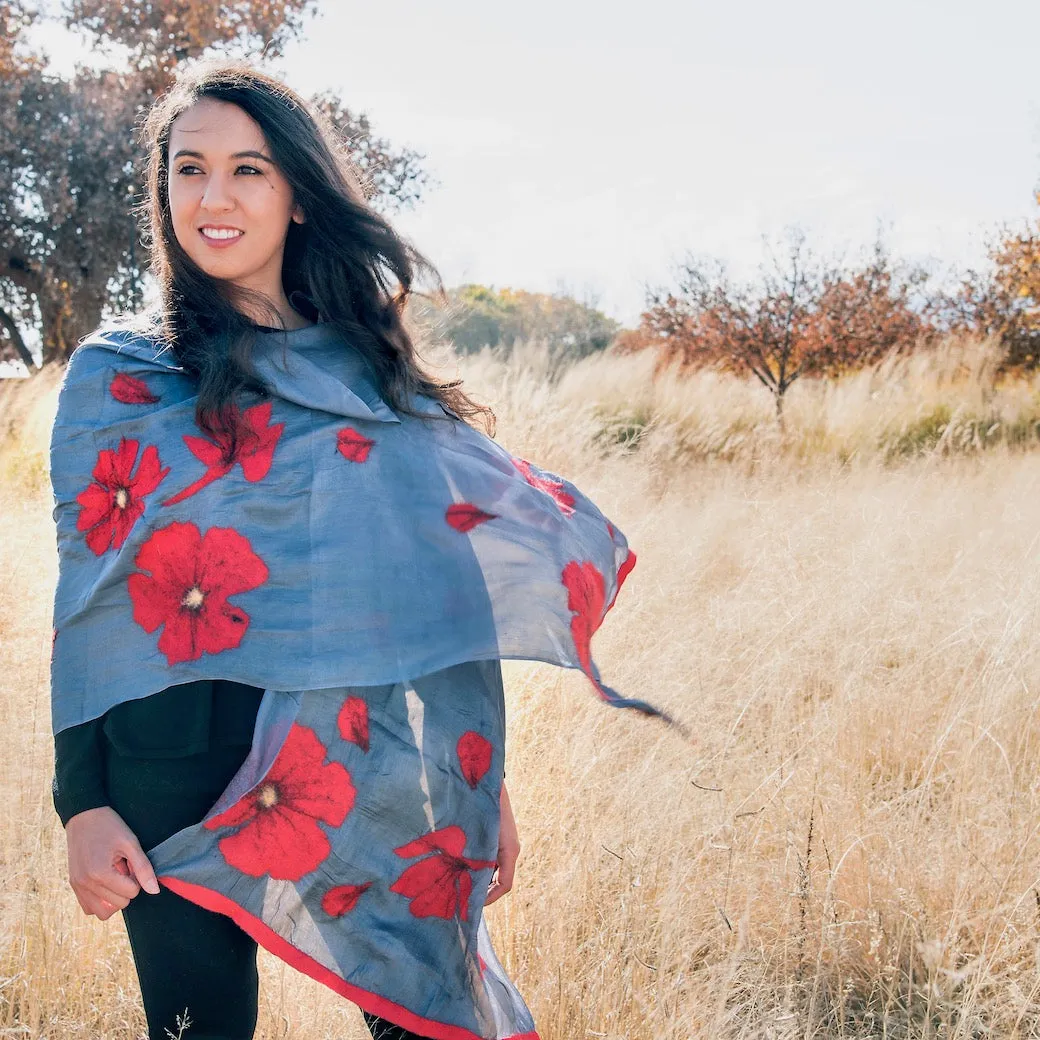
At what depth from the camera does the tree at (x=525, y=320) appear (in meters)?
15.6

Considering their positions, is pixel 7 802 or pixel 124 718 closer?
pixel 124 718

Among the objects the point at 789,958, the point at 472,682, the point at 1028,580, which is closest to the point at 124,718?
the point at 472,682

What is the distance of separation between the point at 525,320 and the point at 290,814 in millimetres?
17227

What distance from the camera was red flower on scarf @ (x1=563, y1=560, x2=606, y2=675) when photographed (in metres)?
1.72

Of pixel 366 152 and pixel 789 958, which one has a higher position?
pixel 366 152

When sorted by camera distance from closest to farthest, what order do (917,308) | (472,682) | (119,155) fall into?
(472,682), (917,308), (119,155)

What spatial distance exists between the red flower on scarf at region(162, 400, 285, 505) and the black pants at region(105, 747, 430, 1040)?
358mm

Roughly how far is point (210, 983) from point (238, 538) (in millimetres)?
589

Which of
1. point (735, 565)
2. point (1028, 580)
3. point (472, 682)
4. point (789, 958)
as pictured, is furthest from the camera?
point (735, 565)

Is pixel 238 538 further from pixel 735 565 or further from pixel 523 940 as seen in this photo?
pixel 735 565

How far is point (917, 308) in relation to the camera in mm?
10156

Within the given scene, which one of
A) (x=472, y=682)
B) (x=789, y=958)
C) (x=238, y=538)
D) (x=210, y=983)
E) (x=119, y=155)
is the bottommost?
(x=789, y=958)

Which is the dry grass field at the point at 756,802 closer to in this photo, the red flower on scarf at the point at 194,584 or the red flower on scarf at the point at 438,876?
the red flower on scarf at the point at 438,876

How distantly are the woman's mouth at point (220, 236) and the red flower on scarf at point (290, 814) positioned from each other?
Result: 0.74 meters
